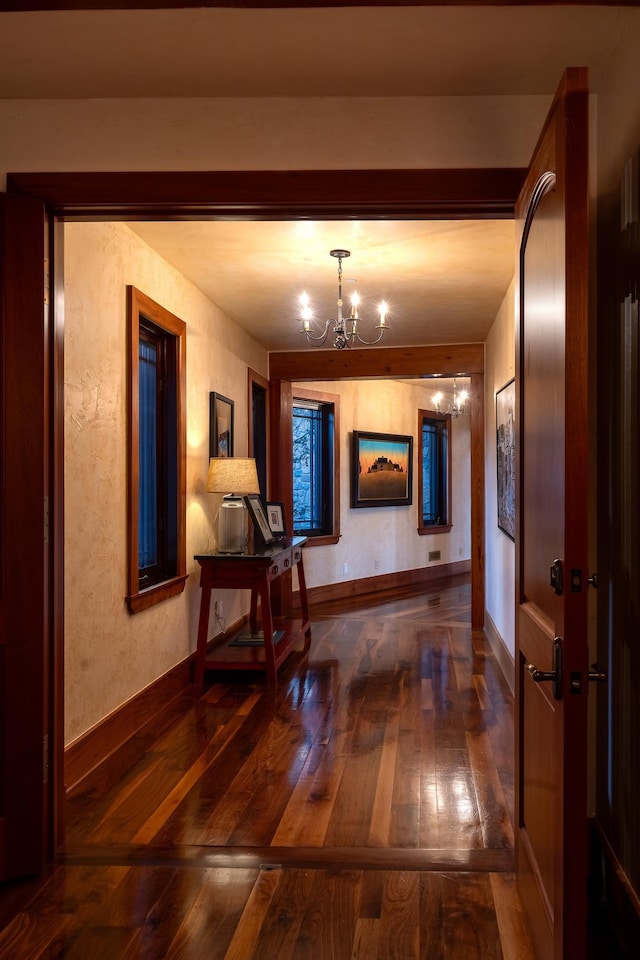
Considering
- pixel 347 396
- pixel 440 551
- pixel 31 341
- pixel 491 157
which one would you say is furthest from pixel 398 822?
pixel 440 551

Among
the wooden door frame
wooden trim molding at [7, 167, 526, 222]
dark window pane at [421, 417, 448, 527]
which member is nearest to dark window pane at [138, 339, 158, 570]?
the wooden door frame

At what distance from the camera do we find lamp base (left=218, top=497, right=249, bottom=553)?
16.1 feet

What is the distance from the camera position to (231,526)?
4930 mm

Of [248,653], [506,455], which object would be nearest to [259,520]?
[248,653]

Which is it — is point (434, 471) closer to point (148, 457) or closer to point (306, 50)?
point (148, 457)

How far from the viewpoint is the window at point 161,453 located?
405cm

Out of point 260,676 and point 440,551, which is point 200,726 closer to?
point 260,676

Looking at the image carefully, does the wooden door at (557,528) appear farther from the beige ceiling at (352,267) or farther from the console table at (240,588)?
the console table at (240,588)

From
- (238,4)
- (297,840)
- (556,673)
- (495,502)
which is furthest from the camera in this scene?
(495,502)

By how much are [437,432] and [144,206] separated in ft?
27.5

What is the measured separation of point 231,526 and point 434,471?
5910 millimetres

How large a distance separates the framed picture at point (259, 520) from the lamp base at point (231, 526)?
0.19 meters

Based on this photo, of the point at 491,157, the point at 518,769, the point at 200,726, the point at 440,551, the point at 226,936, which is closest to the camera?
the point at 226,936

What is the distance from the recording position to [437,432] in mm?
10453
